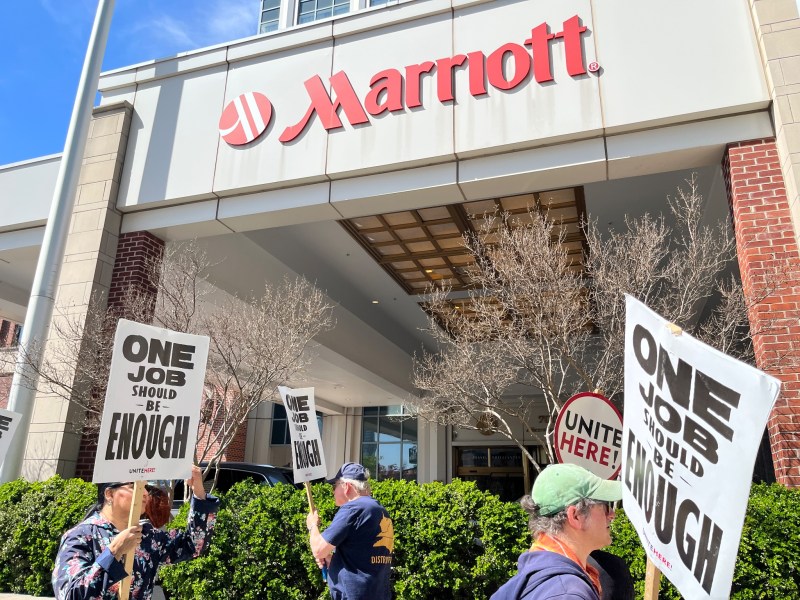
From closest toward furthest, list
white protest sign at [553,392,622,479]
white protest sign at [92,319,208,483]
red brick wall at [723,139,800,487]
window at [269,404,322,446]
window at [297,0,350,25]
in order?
white protest sign at [92,319,208,483] → white protest sign at [553,392,622,479] → red brick wall at [723,139,800,487] → window at [269,404,322,446] → window at [297,0,350,25]

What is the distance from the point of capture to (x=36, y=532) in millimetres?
7402

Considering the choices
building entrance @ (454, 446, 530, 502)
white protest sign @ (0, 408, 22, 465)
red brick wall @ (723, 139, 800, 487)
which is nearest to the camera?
red brick wall @ (723, 139, 800, 487)

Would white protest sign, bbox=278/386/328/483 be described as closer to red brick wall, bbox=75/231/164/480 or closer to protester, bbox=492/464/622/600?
protester, bbox=492/464/622/600

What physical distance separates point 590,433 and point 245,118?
810 cm

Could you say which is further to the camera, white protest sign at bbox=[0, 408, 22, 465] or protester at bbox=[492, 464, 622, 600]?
white protest sign at bbox=[0, 408, 22, 465]

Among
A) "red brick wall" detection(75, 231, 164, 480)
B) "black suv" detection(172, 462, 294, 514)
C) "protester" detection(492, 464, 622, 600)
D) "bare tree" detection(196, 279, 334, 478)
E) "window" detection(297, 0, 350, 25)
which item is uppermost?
"window" detection(297, 0, 350, 25)

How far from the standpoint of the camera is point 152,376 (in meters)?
4.08

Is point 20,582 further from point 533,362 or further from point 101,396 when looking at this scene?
point 533,362

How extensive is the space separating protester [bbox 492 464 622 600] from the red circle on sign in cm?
902

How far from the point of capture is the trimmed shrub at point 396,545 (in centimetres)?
600

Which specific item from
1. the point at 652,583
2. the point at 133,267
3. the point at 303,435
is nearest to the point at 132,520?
the point at 652,583

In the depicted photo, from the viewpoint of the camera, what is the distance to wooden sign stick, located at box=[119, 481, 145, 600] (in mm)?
2992

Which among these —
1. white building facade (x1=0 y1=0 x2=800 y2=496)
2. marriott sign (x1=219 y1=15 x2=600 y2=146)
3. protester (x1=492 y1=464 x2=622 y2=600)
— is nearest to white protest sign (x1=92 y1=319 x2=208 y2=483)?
protester (x1=492 y1=464 x2=622 y2=600)

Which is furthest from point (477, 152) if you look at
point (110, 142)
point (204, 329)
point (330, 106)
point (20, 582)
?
point (20, 582)
